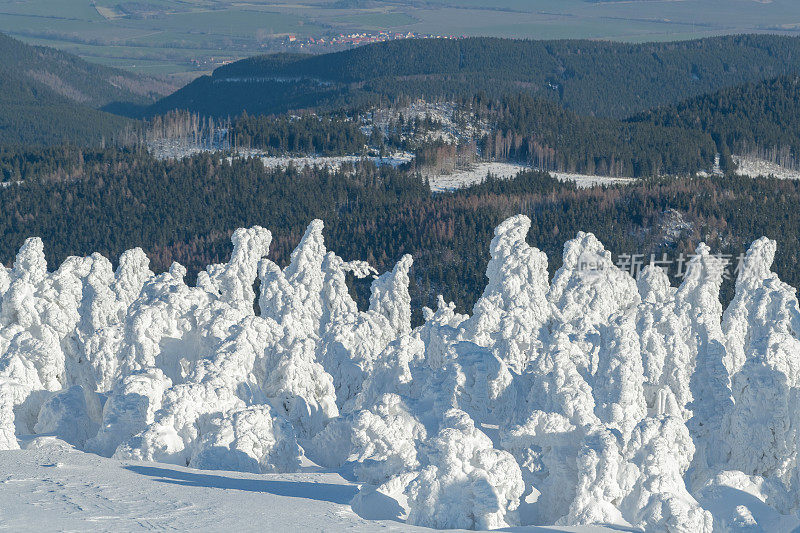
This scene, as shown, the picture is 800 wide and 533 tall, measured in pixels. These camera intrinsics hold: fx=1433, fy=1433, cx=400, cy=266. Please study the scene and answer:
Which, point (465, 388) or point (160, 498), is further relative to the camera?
point (465, 388)

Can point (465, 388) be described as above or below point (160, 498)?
below

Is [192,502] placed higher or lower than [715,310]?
higher

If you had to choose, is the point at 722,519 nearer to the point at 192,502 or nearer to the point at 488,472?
the point at 488,472

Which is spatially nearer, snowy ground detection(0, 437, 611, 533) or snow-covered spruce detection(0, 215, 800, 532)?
snowy ground detection(0, 437, 611, 533)

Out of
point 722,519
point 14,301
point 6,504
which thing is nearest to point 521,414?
point 722,519
